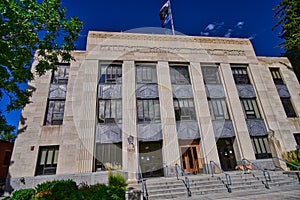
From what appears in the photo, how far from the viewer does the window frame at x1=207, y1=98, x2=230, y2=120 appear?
49.4ft

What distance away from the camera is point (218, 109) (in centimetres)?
1534

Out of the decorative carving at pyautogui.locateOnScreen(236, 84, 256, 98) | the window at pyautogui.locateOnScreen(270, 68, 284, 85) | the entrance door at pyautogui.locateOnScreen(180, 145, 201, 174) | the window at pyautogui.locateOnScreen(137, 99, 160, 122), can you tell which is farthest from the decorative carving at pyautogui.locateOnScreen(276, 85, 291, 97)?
the window at pyautogui.locateOnScreen(137, 99, 160, 122)

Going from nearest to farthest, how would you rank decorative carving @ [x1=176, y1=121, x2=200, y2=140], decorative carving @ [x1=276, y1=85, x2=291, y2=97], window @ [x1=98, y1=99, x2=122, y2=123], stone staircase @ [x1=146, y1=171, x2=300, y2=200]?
stone staircase @ [x1=146, y1=171, x2=300, y2=200]
window @ [x1=98, y1=99, x2=122, y2=123]
decorative carving @ [x1=176, y1=121, x2=200, y2=140]
decorative carving @ [x1=276, y1=85, x2=291, y2=97]

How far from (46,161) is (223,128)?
14626mm

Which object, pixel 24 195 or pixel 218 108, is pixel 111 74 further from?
pixel 24 195

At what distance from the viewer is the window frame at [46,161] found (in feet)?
39.4

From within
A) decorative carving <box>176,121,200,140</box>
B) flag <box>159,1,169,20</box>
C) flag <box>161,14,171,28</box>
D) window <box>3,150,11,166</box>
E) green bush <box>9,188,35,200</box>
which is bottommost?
green bush <box>9,188,35,200</box>

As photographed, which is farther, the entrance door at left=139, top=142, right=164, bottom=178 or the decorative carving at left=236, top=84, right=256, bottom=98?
the decorative carving at left=236, top=84, right=256, bottom=98

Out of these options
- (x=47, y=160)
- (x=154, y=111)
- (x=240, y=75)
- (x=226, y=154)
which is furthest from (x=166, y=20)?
(x=47, y=160)

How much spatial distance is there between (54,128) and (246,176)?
1412 centimetres

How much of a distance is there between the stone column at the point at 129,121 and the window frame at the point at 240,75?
10.7 meters

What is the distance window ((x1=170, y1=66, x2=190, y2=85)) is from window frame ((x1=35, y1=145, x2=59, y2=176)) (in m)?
11.6

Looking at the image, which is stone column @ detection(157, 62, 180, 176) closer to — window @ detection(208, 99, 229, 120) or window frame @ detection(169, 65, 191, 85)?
window frame @ detection(169, 65, 191, 85)

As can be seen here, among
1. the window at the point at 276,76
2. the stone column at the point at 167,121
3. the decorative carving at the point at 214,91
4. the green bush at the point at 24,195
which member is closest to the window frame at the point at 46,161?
the green bush at the point at 24,195
